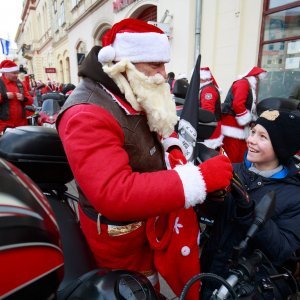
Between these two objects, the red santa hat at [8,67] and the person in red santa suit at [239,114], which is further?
the red santa hat at [8,67]

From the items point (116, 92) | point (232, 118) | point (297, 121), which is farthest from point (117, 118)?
point (232, 118)

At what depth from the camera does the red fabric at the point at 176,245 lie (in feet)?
4.28

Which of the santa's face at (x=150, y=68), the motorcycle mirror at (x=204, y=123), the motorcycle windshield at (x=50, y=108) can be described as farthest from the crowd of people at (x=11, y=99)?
the santa's face at (x=150, y=68)

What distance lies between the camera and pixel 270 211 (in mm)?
1186

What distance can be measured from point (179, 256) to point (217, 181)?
0.50 meters

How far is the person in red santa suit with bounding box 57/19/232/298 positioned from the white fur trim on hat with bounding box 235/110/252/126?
2.50m

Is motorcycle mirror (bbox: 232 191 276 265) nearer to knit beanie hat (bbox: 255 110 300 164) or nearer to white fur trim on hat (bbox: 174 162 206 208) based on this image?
white fur trim on hat (bbox: 174 162 206 208)

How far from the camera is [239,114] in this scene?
12.5ft

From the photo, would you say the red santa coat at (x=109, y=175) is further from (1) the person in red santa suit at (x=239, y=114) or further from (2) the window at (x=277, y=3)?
(2) the window at (x=277, y=3)

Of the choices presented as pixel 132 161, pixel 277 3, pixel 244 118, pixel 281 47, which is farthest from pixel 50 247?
pixel 277 3

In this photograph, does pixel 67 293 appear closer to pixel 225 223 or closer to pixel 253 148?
pixel 225 223

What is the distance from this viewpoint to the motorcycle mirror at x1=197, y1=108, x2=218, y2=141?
1.97 m

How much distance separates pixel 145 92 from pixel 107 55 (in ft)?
0.70

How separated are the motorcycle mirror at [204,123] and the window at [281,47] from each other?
10.6 ft
